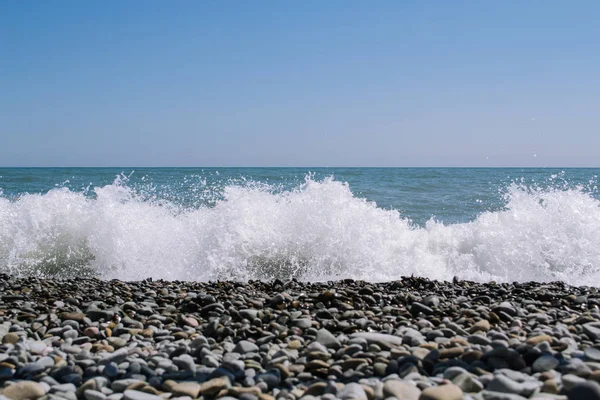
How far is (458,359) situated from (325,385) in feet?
2.57

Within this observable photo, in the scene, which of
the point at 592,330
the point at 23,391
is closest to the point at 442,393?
the point at 592,330

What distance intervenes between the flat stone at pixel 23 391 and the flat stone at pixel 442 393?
5.98ft

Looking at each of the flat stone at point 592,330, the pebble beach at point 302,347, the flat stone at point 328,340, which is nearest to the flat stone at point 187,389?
the pebble beach at point 302,347

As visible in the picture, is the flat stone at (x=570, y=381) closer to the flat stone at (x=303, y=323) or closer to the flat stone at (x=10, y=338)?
the flat stone at (x=303, y=323)

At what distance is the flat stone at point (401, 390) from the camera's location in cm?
227

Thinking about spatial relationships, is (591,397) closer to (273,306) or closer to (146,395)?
(146,395)

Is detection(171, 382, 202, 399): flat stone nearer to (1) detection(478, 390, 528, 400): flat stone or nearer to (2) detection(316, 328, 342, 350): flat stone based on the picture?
(2) detection(316, 328, 342, 350): flat stone

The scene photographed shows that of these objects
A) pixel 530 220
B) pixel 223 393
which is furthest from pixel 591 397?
pixel 530 220

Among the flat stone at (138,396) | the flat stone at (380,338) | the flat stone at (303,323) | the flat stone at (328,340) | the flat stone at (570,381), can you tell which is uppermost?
the flat stone at (570,381)

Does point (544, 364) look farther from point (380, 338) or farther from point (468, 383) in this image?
point (380, 338)

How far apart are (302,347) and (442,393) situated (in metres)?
1.09

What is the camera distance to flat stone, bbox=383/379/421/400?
89.3 inches

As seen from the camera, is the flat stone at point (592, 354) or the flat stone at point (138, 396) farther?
the flat stone at point (592, 354)

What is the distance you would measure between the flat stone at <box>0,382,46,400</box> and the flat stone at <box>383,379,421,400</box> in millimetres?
1664
